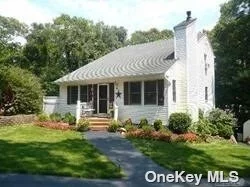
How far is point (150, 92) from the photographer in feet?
78.9

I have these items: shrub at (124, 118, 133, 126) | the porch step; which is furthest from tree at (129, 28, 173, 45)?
the porch step

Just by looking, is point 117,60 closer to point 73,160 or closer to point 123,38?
point 73,160

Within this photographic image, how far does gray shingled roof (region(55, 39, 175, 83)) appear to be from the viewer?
24.4 metres

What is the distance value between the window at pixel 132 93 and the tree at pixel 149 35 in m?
29.7

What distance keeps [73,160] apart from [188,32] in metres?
13.6

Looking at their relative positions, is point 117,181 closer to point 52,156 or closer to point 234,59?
point 52,156

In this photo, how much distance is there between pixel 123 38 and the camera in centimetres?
5362

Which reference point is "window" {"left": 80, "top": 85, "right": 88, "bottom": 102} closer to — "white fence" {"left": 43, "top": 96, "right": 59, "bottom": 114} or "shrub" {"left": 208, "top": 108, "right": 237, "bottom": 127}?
"white fence" {"left": 43, "top": 96, "right": 59, "bottom": 114}

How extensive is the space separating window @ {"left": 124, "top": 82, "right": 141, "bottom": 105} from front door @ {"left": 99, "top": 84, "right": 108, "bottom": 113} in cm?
195

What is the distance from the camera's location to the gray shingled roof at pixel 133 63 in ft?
80.2

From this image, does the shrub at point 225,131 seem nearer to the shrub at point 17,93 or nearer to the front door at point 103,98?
the front door at point 103,98

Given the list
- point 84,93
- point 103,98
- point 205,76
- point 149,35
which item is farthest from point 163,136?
point 149,35
